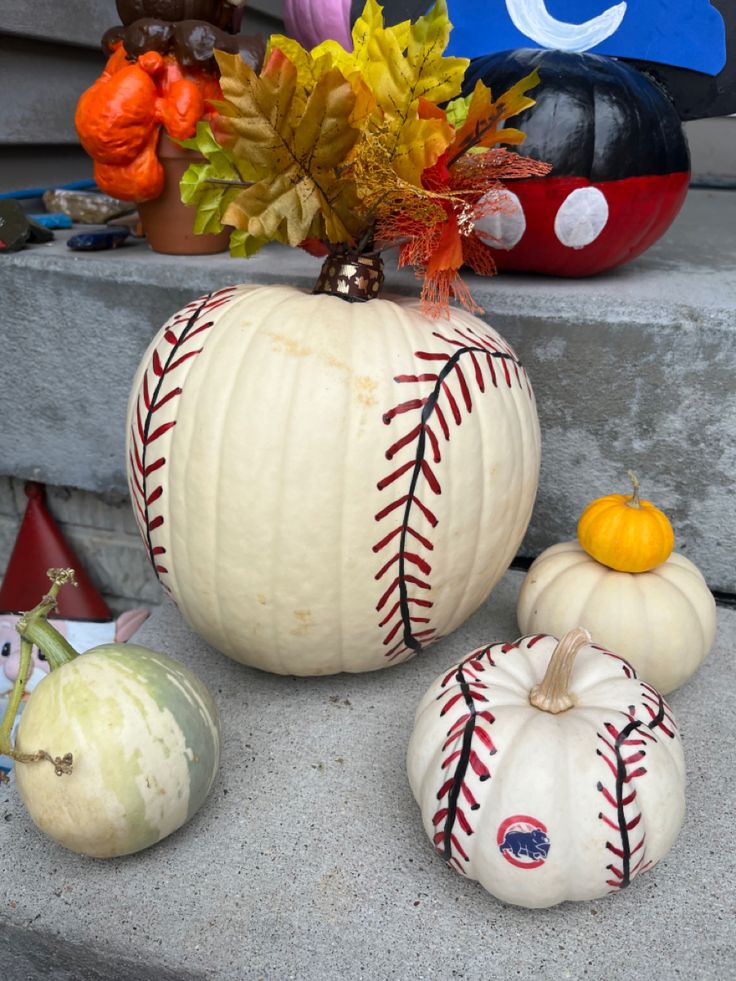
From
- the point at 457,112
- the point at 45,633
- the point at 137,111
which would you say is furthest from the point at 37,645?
the point at 137,111

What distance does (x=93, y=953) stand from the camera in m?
0.98

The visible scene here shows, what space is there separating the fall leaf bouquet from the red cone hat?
131 cm

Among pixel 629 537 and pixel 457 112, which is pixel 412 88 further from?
pixel 629 537

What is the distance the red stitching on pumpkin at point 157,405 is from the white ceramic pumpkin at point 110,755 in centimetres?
28

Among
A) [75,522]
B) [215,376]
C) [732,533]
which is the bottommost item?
[75,522]

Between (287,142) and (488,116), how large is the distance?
0.91 feet

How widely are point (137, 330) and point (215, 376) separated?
2.52 feet

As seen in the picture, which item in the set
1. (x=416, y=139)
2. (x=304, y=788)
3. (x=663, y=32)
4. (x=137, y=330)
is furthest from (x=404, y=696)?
(x=663, y=32)

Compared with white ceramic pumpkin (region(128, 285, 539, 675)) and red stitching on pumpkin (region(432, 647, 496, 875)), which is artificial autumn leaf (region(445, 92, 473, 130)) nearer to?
white ceramic pumpkin (region(128, 285, 539, 675))

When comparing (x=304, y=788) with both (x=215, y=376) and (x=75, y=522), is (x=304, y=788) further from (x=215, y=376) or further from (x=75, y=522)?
(x=75, y=522)

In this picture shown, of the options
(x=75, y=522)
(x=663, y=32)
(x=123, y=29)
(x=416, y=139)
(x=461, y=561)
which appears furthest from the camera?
(x=75, y=522)

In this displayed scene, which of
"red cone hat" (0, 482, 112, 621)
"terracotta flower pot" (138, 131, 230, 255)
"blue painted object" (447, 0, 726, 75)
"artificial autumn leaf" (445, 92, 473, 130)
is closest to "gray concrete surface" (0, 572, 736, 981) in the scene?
"artificial autumn leaf" (445, 92, 473, 130)

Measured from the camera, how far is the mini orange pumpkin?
1.30m

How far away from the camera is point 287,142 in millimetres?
1149
